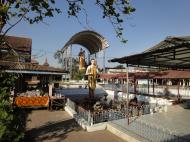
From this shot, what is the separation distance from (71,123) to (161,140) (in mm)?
6385

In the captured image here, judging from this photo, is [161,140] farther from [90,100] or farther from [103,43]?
[103,43]

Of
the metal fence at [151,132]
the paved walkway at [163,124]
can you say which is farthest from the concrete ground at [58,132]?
the paved walkway at [163,124]

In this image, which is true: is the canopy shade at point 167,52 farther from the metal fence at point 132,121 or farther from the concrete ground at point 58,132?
the concrete ground at point 58,132

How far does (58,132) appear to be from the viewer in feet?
42.1

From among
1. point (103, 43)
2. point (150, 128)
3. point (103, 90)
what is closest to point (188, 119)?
point (150, 128)

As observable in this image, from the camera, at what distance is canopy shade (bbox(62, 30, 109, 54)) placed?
133 feet

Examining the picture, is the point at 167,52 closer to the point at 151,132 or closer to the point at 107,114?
the point at 151,132

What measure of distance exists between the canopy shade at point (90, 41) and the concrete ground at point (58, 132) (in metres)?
25.1

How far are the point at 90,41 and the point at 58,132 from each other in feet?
106

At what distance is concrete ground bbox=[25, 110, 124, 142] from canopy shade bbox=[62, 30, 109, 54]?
25.1 metres

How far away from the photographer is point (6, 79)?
9.24 meters

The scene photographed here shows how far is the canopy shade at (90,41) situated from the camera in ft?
133

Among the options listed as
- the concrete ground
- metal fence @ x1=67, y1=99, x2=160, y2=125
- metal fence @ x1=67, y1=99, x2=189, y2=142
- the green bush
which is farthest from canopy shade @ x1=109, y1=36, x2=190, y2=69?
the green bush

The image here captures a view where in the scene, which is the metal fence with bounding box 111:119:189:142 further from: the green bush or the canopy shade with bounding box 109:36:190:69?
the green bush
